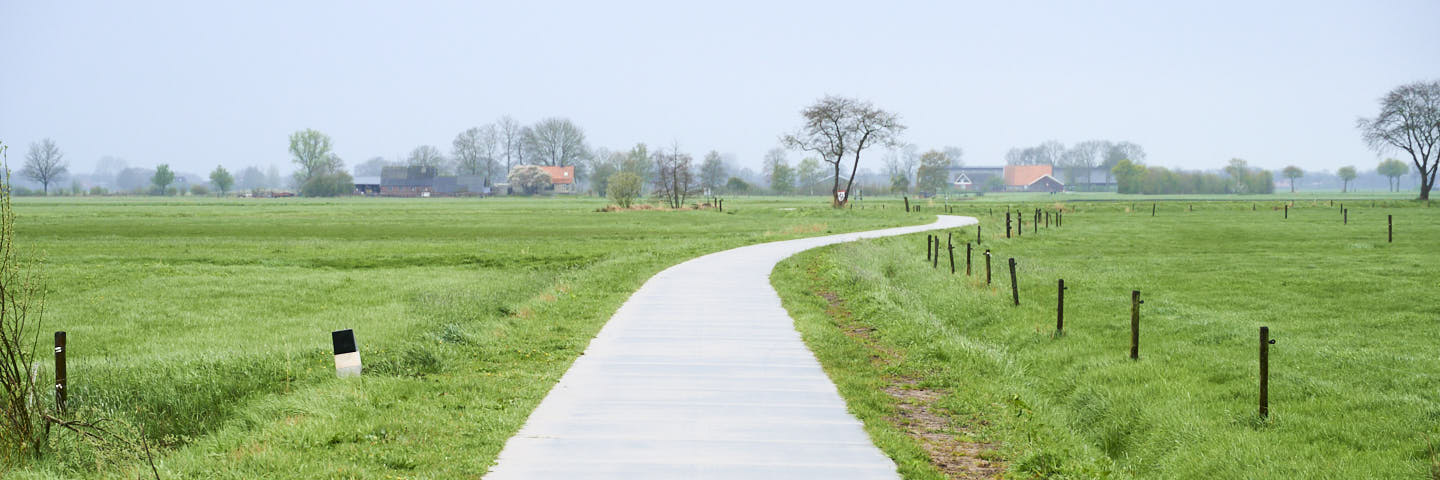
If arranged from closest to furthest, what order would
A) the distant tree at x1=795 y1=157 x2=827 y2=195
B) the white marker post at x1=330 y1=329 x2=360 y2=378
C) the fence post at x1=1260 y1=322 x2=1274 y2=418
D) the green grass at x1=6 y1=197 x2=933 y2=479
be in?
the green grass at x1=6 y1=197 x2=933 y2=479 < the fence post at x1=1260 y1=322 x2=1274 y2=418 < the white marker post at x1=330 y1=329 x2=360 y2=378 < the distant tree at x1=795 y1=157 x2=827 y2=195

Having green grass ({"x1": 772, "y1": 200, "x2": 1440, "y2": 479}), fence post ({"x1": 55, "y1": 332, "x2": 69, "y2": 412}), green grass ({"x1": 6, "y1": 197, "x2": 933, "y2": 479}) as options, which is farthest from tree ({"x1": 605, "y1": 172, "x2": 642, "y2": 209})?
fence post ({"x1": 55, "y1": 332, "x2": 69, "y2": 412})

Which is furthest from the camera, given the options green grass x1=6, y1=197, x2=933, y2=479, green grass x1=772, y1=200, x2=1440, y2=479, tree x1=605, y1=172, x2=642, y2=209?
tree x1=605, y1=172, x2=642, y2=209

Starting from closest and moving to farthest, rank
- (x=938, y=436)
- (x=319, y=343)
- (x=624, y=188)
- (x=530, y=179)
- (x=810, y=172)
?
(x=938, y=436) < (x=319, y=343) < (x=624, y=188) < (x=530, y=179) < (x=810, y=172)

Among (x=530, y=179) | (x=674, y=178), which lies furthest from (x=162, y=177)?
(x=674, y=178)

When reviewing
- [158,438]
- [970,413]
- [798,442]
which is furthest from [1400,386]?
[158,438]

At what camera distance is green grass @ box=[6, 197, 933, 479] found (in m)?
8.30

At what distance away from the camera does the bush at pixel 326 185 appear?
516ft

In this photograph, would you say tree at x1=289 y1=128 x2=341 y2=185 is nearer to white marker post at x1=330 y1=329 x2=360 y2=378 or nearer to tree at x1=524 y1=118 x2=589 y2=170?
tree at x1=524 y1=118 x2=589 y2=170

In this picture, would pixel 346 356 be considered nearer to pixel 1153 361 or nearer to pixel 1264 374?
pixel 1264 374

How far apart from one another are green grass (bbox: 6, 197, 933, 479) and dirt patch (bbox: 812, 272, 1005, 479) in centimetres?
358

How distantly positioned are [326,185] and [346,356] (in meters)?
157

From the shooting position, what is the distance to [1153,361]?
13453mm

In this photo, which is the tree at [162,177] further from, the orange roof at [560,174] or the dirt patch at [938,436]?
the dirt patch at [938,436]

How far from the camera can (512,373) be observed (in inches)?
453
